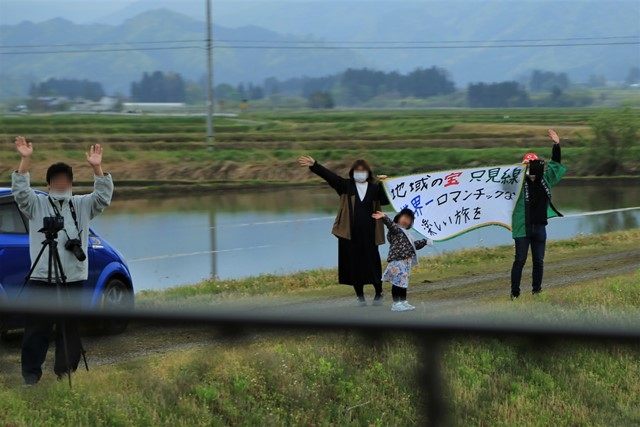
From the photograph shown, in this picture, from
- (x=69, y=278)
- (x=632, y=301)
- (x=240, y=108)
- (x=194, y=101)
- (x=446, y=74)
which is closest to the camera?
(x=69, y=278)

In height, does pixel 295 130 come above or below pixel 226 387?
below

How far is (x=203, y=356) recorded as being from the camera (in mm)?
3836

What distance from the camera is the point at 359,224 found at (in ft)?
45.1

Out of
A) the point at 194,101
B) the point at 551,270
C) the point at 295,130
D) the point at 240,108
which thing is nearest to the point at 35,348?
the point at 551,270

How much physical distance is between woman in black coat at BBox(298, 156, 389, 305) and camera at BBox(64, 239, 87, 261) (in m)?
5.56

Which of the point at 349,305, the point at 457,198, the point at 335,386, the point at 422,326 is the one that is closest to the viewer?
the point at 422,326

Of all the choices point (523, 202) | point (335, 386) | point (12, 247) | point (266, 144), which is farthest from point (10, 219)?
point (266, 144)

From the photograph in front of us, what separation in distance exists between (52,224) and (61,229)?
3.6 inches

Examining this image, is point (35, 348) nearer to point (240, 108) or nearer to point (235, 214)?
point (235, 214)

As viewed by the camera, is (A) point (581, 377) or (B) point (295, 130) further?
(B) point (295, 130)

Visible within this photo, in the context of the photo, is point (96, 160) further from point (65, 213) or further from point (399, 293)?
point (399, 293)

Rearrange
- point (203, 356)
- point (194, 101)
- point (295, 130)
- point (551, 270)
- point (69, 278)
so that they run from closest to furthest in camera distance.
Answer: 1. point (203, 356)
2. point (69, 278)
3. point (551, 270)
4. point (295, 130)
5. point (194, 101)

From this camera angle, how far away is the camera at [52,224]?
27.3ft

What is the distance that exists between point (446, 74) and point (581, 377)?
554 ft
